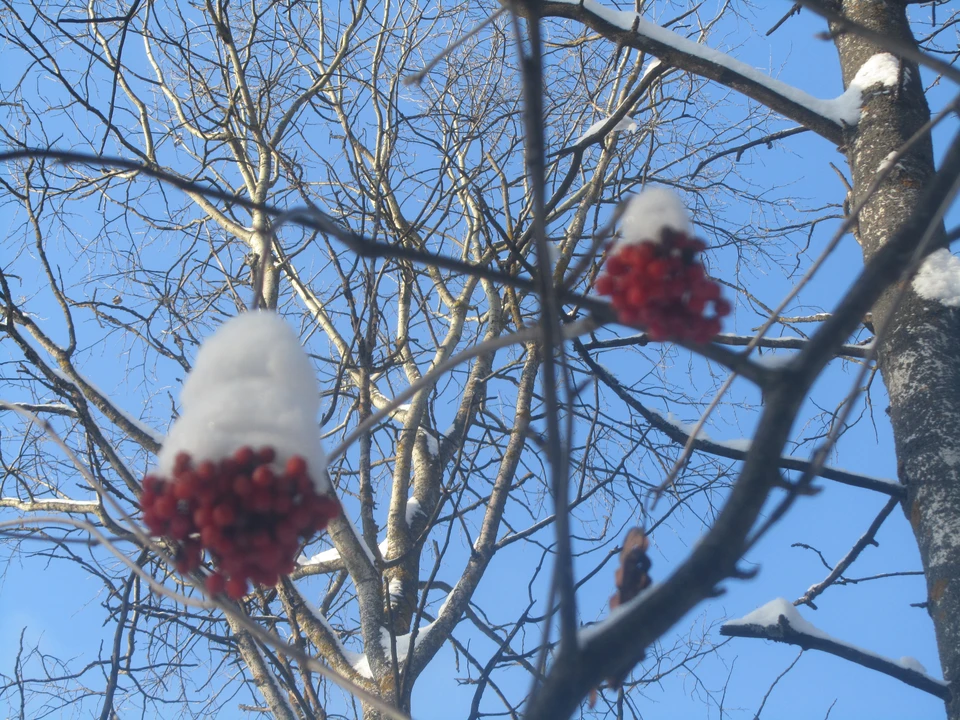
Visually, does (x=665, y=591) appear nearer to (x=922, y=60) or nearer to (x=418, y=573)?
(x=922, y=60)

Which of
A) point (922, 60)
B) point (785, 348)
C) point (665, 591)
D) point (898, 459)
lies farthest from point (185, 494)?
point (785, 348)

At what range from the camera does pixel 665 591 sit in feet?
2.82

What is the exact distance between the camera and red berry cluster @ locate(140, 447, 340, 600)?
837 mm

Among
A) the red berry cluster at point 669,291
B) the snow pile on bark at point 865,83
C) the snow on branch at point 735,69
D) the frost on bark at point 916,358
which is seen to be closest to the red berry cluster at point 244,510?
the red berry cluster at point 669,291

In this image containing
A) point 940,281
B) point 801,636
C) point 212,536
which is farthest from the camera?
point 940,281

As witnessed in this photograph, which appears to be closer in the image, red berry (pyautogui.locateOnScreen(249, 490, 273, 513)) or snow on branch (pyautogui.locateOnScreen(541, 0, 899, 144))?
red berry (pyautogui.locateOnScreen(249, 490, 273, 513))

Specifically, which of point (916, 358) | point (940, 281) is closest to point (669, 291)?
point (916, 358)

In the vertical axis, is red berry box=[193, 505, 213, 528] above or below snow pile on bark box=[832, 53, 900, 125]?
below

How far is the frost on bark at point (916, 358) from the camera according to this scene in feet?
6.07

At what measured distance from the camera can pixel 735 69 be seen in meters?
2.58

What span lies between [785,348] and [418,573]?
2.06 meters

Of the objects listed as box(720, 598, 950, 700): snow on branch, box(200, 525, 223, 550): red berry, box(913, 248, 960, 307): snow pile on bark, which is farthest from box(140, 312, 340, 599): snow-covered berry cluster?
box(913, 248, 960, 307): snow pile on bark

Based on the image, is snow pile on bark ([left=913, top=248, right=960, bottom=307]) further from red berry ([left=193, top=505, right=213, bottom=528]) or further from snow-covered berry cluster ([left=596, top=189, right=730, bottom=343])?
red berry ([left=193, top=505, right=213, bottom=528])

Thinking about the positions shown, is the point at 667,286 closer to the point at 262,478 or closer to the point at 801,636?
the point at 262,478
